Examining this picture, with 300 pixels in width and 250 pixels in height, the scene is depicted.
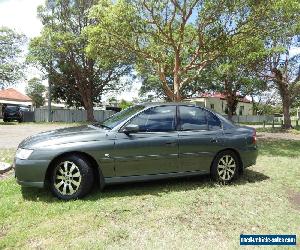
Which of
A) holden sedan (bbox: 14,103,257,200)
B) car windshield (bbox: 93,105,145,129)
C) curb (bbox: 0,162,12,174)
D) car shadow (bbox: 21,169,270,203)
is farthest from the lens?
curb (bbox: 0,162,12,174)

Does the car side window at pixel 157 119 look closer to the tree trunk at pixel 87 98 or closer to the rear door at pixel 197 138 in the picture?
the rear door at pixel 197 138

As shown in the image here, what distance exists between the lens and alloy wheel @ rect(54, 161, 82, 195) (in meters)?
6.01

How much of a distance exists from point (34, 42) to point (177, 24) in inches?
783

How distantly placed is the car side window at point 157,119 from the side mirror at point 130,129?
0.22 metres

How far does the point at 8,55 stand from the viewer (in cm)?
3312

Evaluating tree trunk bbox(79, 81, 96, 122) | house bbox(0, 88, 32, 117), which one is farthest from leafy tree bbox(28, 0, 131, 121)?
house bbox(0, 88, 32, 117)

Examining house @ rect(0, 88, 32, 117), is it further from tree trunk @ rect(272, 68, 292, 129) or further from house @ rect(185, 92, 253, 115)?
tree trunk @ rect(272, 68, 292, 129)

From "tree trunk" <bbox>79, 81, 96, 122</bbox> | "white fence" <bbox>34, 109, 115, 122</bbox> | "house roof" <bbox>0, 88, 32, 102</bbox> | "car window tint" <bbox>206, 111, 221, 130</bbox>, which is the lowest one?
"car window tint" <bbox>206, 111, 221, 130</bbox>

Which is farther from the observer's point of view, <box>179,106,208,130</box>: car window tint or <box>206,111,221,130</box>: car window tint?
<box>206,111,221,130</box>: car window tint

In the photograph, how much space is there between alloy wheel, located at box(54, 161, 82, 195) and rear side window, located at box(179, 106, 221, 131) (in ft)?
7.40

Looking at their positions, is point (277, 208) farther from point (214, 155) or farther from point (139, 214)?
point (139, 214)

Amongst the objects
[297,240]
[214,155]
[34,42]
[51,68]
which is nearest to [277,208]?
[297,240]

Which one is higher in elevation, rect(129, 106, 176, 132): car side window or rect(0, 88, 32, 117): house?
rect(0, 88, 32, 117): house

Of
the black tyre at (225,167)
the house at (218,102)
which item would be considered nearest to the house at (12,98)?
the house at (218,102)
